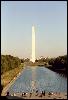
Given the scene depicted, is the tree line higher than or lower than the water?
higher

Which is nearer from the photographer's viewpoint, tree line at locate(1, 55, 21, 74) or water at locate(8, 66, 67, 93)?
water at locate(8, 66, 67, 93)

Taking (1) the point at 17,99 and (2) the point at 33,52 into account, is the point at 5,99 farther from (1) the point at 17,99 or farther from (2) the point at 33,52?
(2) the point at 33,52

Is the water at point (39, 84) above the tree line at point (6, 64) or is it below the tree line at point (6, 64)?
below

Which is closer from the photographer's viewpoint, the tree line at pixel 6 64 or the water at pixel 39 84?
the water at pixel 39 84

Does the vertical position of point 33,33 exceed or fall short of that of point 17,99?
it exceeds it

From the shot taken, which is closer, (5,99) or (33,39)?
(5,99)

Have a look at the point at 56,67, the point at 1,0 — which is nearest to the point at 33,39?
the point at 56,67

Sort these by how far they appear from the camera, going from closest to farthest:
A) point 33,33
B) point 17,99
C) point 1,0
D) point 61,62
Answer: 1. point 17,99
2. point 1,0
3. point 33,33
4. point 61,62

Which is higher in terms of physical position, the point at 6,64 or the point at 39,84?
the point at 6,64

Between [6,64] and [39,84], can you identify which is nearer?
[39,84]

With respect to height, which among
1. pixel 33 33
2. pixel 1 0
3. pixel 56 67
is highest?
pixel 33 33

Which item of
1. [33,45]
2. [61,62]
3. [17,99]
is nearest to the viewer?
[17,99]
